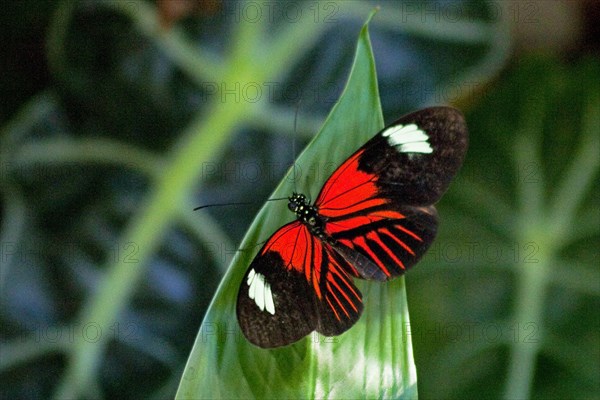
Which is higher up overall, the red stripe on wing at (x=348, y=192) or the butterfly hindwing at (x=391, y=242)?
the red stripe on wing at (x=348, y=192)

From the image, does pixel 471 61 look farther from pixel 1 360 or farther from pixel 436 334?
pixel 1 360

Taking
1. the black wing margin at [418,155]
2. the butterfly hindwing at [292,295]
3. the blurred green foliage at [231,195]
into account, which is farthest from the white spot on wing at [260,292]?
the blurred green foliage at [231,195]

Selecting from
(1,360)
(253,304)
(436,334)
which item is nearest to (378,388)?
(253,304)

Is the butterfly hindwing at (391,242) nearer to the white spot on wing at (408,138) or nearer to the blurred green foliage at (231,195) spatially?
the white spot on wing at (408,138)

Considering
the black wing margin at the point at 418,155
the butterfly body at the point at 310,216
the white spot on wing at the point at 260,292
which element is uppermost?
the black wing margin at the point at 418,155

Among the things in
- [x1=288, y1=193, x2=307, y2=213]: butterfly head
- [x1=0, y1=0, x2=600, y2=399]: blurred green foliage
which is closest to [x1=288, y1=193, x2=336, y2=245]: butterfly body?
[x1=288, y1=193, x2=307, y2=213]: butterfly head

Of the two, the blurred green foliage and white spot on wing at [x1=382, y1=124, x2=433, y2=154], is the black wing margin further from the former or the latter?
the blurred green foliage

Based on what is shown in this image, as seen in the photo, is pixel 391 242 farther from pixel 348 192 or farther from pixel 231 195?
pixel 231 195

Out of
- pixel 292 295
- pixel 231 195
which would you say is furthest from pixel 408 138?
pixel 231 195
